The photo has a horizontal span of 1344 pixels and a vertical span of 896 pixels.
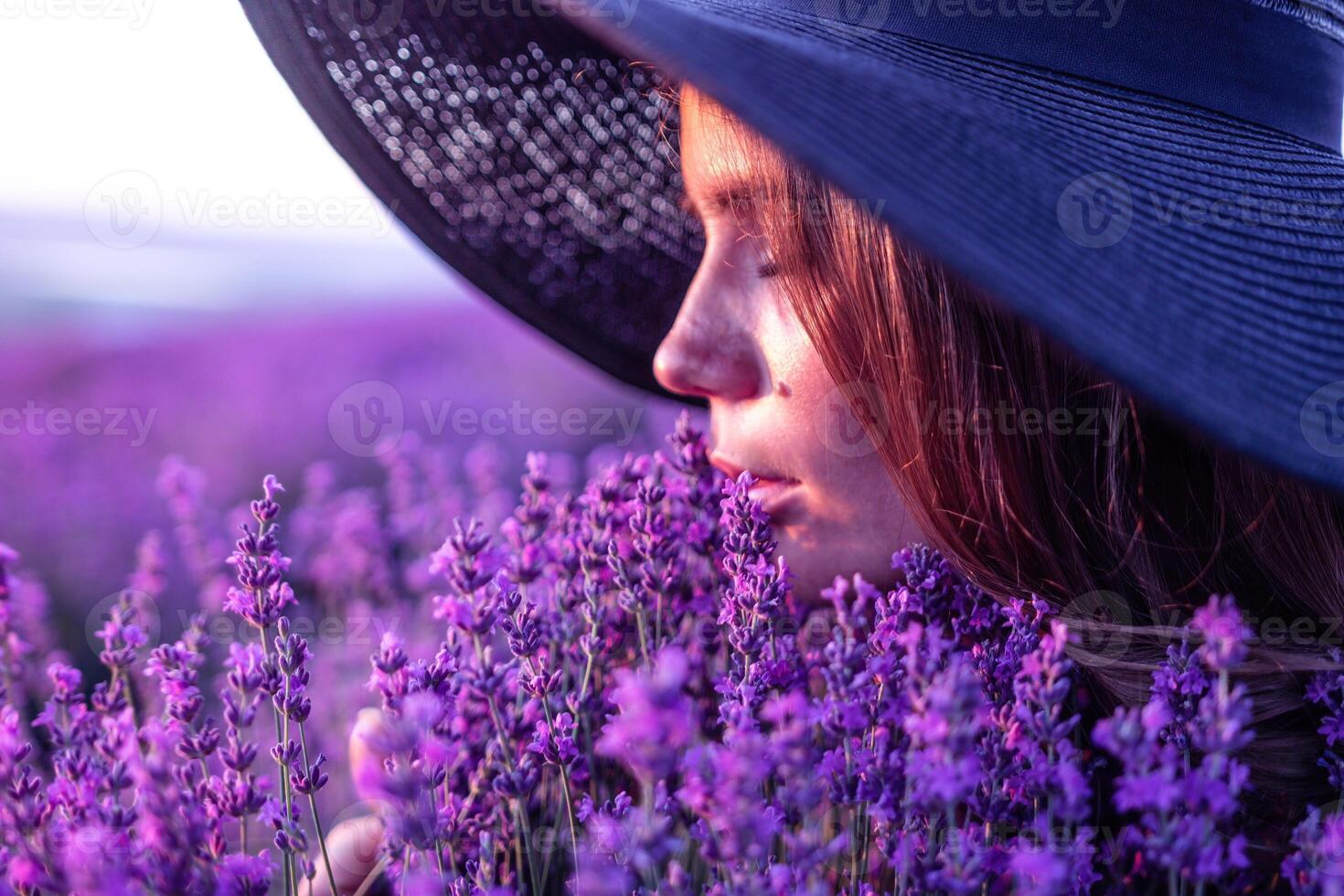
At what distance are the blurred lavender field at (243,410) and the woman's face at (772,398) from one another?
138 centimetres

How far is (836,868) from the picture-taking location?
1.02 metres

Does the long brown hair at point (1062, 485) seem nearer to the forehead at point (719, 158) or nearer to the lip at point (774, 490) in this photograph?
the forehead at point (719, 158)

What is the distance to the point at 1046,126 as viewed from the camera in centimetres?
82

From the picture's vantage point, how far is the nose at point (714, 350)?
46.4 inches

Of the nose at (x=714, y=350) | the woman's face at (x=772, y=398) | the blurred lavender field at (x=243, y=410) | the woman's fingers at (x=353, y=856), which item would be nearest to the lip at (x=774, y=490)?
the woman's face at (x=772, y=398)

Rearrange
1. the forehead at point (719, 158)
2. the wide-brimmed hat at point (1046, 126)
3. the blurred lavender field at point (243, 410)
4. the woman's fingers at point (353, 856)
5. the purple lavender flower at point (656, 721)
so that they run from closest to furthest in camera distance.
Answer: the purple lavender flower at point (656, 721), the wide-brimmed hat at point (1046, 126), the forehead at point (719, 158), the woman's fingers at point (353, 856), the blurred lavender field at point (243, 410)

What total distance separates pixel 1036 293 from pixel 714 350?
62 centimetres

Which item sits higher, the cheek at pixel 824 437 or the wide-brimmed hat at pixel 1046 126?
the wide-brimmed hat at pixel 1046 126

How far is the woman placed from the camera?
2.16 ft

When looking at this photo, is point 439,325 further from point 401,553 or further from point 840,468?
point 840,468

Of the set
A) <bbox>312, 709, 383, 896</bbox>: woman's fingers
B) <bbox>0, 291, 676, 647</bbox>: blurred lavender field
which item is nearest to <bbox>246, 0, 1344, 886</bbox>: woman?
<bbox>312, 709, 383, 896</bbox>: woman's fingers

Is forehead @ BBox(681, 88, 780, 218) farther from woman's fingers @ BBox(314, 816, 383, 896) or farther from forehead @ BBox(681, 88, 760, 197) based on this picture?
woman's fingers @ BBox(314, 816, 383, 896)

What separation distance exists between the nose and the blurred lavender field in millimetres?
1357

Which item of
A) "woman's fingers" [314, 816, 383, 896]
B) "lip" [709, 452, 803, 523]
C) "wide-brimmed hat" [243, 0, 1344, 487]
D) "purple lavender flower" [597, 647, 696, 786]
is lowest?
"woman's fingers" [314, 816, 383, 896]
